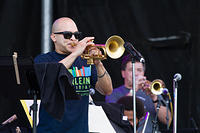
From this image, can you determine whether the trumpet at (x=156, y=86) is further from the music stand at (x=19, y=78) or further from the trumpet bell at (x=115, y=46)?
the music stand at (x=19, y=78)

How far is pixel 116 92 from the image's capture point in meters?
7.80

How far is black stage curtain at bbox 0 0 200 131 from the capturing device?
7832 mm

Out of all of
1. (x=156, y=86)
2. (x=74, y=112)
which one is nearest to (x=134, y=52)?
(x=74, y=112)

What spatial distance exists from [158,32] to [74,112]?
3.61 metres

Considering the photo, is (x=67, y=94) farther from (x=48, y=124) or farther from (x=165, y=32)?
(x=165, y=32)

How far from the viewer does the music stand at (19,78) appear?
14.5 feet

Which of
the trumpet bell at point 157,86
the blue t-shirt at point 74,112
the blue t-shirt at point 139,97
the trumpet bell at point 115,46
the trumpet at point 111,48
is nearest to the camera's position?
the blue t-shirt at point 74,112

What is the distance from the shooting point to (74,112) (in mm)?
4863

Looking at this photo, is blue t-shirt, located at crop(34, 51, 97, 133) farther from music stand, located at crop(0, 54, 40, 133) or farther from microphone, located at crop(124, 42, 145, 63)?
microphone, located at crop(124, 42, 145, 63)

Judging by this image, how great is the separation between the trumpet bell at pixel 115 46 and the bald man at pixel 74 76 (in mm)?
315

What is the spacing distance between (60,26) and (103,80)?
31.3 inches

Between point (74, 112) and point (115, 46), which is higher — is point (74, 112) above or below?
below

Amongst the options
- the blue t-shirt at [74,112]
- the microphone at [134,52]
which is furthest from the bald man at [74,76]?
the microphone at [134,52]

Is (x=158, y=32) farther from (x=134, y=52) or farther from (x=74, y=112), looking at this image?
(x=74, y=112)
